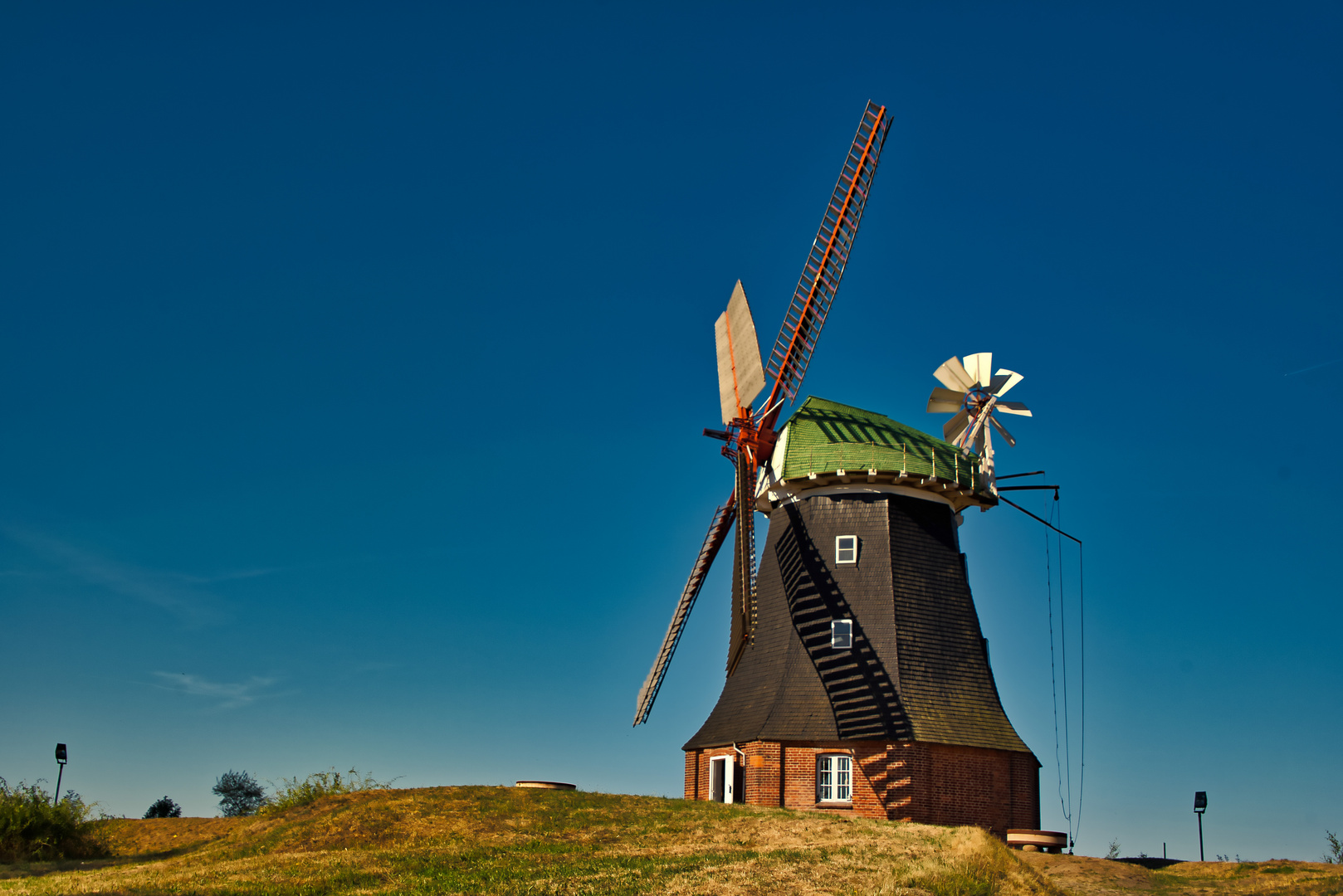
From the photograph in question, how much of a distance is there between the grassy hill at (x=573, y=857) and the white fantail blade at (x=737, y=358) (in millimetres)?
11579

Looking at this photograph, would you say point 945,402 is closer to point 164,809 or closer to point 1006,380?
point 1006,380

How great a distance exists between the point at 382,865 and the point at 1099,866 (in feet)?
48.8

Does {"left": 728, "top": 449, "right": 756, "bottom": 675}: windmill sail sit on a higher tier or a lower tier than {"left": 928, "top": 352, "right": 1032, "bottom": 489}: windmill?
lower

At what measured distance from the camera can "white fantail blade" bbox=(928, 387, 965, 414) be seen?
3316 centimetres

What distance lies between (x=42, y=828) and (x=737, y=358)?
777 inches

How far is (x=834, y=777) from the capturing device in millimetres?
27234

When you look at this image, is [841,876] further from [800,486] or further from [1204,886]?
[800,486]

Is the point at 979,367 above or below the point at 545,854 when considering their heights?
above

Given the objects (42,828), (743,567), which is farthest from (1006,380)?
(42,828)

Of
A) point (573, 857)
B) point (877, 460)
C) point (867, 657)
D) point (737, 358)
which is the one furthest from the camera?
point (737, 358)

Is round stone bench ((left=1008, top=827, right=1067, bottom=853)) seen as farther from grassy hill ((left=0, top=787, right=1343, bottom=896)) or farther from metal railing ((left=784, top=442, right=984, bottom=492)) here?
metal railing ((left=784, top=442, right=984, bottom=492))

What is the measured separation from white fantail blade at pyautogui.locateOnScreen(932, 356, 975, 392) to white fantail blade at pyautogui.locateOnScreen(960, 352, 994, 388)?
0.13 metres

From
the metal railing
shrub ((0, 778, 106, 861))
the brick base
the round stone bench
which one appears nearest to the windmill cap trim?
the metal railing

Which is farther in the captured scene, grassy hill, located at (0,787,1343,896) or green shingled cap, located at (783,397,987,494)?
green shingled cap, located at (783,397,987,494)
